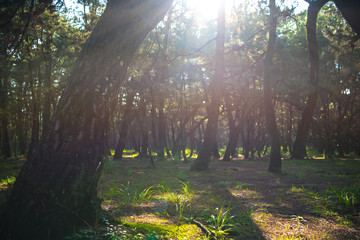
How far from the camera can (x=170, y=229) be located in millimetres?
3191

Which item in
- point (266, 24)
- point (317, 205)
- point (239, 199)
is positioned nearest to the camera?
point (317, 205)

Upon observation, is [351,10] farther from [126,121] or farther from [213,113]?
[126,121]

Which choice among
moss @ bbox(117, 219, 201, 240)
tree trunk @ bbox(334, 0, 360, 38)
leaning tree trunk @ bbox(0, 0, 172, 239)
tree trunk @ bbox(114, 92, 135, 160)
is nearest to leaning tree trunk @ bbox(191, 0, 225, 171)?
tree trunk @ bbox(114, 92, 135, 160)

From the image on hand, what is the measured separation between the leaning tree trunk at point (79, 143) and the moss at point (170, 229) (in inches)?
21.5

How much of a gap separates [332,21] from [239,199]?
1779 cm

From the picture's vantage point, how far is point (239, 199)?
5434 millimetres

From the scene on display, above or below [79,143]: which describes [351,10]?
→ above

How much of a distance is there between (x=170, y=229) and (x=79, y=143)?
4.78 ft

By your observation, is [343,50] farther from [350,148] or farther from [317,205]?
[317,205]

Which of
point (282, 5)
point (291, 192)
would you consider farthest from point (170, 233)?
point (282, 5)

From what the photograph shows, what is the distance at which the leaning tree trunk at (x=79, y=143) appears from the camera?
2676mm

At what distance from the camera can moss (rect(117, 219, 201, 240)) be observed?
3.02 metres

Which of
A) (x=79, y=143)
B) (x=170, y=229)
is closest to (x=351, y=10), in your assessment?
(x=170, y=229)

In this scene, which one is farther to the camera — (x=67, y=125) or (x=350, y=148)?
(x=350, y=148)
